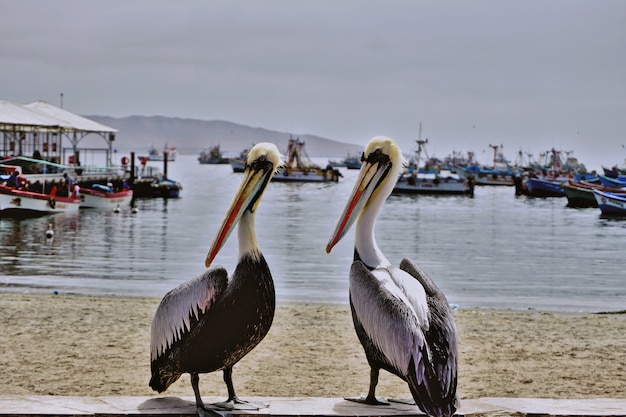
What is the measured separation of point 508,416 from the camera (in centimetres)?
384

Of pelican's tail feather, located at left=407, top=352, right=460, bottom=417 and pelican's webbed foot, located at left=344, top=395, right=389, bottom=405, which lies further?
pelican's webbed foot, located at left=344, top=395, right=389, bottom=405

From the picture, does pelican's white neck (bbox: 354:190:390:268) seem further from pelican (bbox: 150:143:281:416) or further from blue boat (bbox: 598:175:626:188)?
blue boat (bbox: 598:175:626:188)

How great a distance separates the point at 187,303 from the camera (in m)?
3.86

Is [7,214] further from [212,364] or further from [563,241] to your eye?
[212,364]

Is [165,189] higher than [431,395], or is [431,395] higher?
[431,395]

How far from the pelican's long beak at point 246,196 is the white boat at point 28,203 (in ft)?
90.8

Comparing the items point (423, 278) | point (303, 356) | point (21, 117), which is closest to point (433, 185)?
point (21, 117)

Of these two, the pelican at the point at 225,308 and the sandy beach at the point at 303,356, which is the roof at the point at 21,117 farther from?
the pelican at the point at 225,308

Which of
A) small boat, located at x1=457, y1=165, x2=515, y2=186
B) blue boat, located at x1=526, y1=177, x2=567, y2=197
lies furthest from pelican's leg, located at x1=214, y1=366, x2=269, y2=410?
small boat, located at x1=457, y1=165, x2=515, y2=186

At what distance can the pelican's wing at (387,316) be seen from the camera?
362 cm

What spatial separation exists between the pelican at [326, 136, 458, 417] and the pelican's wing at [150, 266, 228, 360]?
580 millimetres

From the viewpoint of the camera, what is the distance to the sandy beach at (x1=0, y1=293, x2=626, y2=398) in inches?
222

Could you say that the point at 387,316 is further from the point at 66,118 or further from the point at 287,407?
the point at 66,118

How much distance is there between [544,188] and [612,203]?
30538 mm
